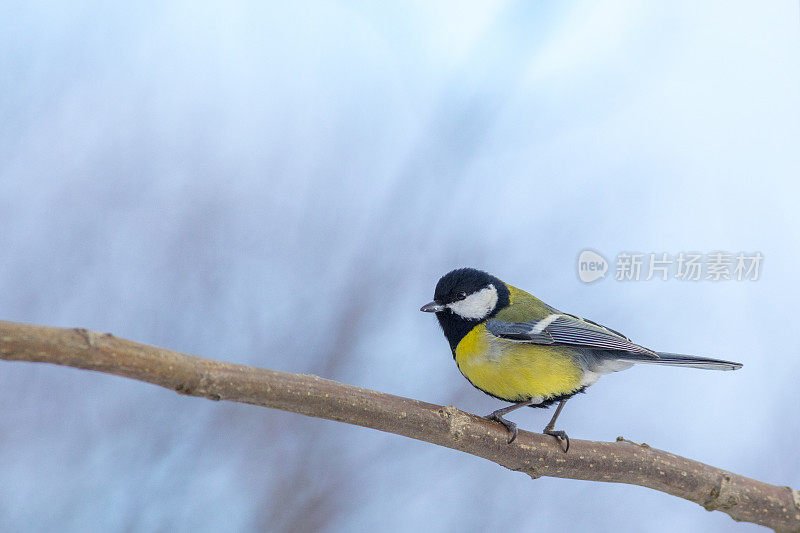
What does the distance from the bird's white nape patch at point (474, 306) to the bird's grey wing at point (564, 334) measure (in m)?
0.03

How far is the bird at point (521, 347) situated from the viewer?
126 centimetres

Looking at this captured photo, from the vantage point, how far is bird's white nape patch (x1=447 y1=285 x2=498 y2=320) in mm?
1324

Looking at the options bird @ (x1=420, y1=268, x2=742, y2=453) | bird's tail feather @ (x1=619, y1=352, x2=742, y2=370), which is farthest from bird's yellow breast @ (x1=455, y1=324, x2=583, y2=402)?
bird's tail feather @ (x1=619, y1=352, x2=742, y2=370)

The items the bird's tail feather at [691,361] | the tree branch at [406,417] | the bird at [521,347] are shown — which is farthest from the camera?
the bird at [521,347]

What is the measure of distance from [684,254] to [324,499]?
1041mm

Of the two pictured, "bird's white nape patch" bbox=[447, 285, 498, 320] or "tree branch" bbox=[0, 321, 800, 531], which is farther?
"bird's white nape patch" bbox=[447, 285, 498, 320]

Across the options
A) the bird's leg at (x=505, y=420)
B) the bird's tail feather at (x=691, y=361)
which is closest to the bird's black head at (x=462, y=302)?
the bird's leg at (x=505, y=420)

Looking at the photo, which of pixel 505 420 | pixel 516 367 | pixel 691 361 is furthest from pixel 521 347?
pixel 691 361

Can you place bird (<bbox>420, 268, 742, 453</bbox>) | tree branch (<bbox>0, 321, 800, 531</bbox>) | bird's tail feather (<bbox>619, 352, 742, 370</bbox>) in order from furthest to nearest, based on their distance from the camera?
bird (<bbox>420, 268, 742, 453</bbox>) < bird's tail feather (<bbox>619, 352, 742, 370</bbox>) < tree branch (<bbox>0, 321, 800, 531</bbox>)

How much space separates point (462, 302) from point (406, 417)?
344mm

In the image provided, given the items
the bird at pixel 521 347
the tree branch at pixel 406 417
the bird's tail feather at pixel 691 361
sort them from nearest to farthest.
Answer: the tree branch at pixel 406 417 → the bird's tail feather at pixel 691 361 → the bird at pixel 521 347

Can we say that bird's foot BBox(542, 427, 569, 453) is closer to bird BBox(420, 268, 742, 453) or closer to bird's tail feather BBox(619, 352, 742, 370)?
bird BBox(420, 268, 742, 453)

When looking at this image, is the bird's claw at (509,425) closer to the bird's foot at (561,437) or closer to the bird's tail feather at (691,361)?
the bird's foot at (561,437)

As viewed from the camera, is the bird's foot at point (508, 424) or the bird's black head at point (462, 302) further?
the bird's black head at point (462, 302)
